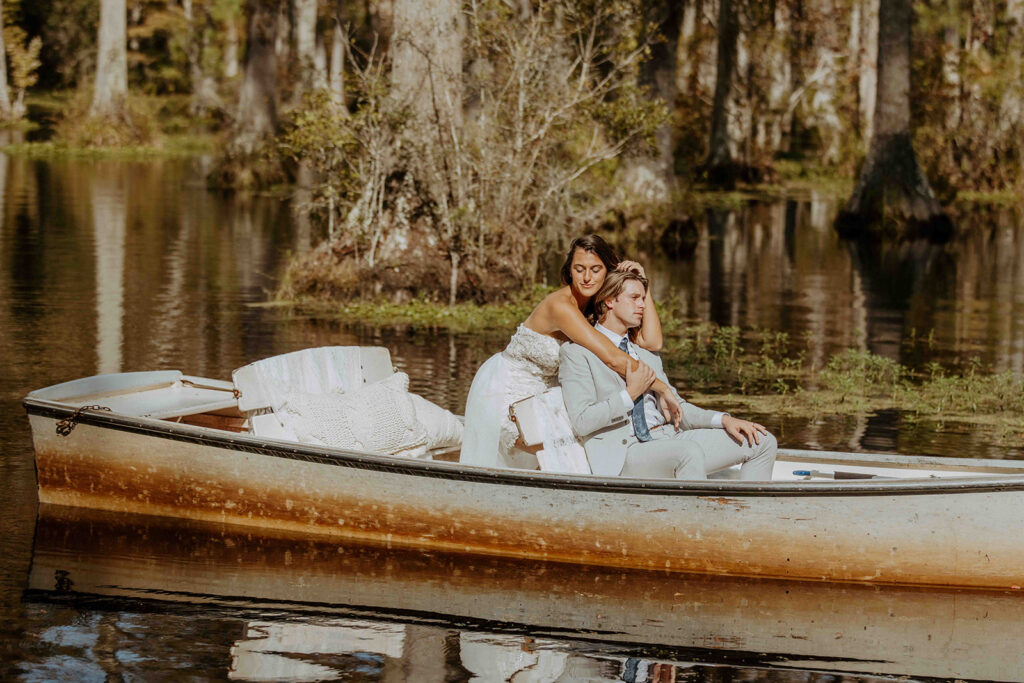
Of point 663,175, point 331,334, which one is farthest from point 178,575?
point 663,175

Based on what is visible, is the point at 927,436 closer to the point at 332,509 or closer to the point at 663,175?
the point at 332,509

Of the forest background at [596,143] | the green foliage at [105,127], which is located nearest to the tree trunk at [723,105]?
the forest background at [596,143]

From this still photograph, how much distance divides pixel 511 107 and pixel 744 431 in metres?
8.48

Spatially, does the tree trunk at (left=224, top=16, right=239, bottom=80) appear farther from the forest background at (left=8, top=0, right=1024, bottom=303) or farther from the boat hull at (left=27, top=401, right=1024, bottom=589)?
the boat hull at (left=27, top=401, right=1024, bottom=589)

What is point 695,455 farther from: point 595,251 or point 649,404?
point 595,251

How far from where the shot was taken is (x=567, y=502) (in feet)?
26.2

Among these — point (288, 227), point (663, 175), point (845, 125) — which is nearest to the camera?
point (663, 175)

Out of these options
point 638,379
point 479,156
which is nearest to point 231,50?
point 479,156

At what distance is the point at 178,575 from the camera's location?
7859 mm

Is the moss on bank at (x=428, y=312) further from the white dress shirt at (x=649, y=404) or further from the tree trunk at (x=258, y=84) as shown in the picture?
the tree trunk at (x=258, y=84)

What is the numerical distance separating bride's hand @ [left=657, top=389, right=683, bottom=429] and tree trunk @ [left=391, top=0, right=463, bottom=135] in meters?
8.38

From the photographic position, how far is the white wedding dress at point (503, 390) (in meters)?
8.35

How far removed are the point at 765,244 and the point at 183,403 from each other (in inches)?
757

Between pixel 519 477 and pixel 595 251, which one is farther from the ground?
pixel 595 251
